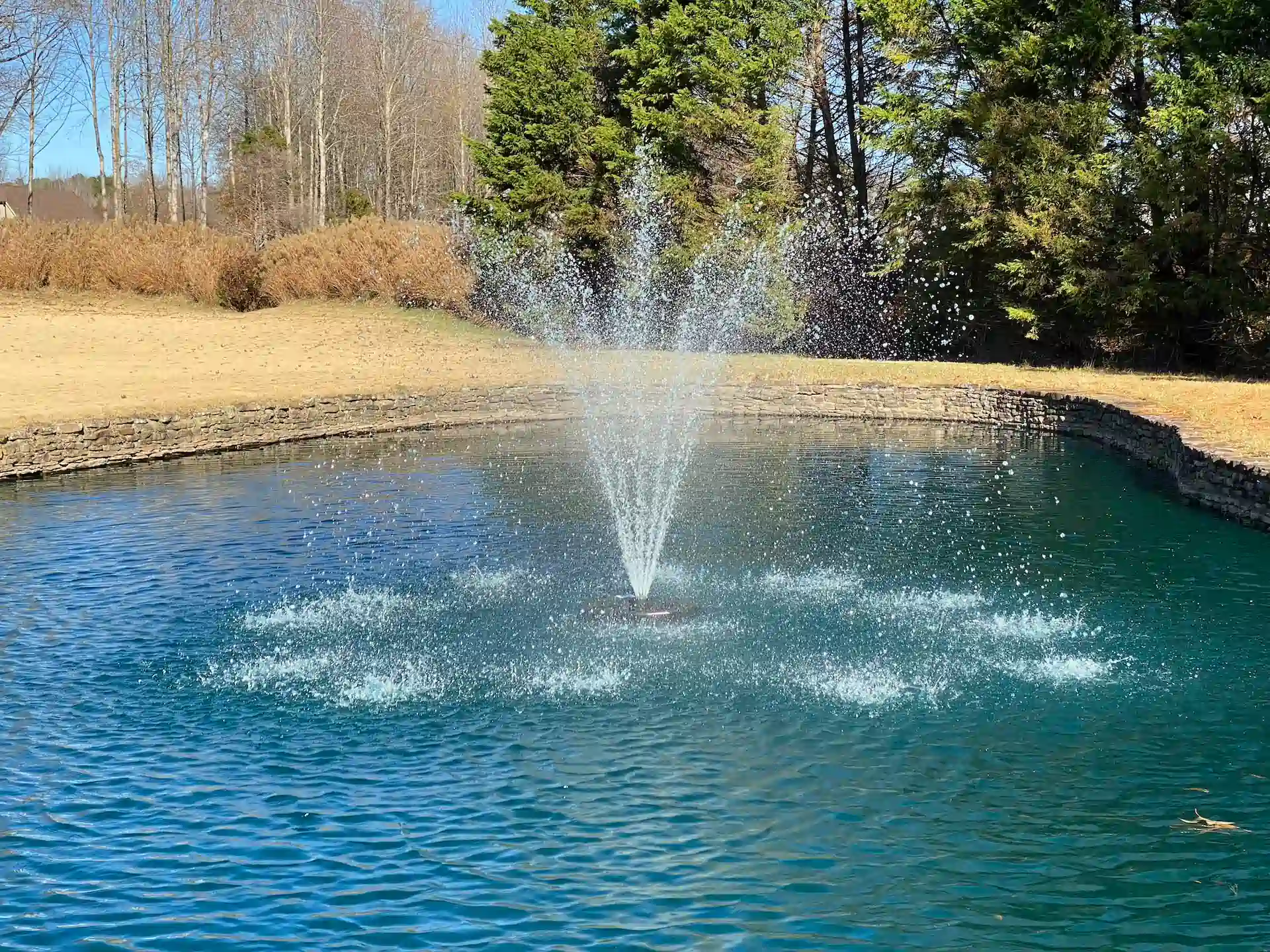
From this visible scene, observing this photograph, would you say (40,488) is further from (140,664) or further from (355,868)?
(355,868)

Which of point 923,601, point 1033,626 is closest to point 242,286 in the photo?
point 923,601

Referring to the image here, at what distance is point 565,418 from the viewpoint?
84.9 ft

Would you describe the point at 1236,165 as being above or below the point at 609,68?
below

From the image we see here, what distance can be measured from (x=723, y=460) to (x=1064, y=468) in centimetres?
520

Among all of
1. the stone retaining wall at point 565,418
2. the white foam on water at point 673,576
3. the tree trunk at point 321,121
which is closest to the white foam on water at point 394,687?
the white foam on water at point 673,576

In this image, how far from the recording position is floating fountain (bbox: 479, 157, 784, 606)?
23422 millimetres

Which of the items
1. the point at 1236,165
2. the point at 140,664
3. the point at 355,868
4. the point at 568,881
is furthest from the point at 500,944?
the point at 1236,165

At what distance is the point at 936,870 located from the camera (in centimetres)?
673

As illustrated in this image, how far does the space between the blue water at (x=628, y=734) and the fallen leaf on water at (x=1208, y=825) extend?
0.23ft

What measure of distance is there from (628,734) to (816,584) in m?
4.45

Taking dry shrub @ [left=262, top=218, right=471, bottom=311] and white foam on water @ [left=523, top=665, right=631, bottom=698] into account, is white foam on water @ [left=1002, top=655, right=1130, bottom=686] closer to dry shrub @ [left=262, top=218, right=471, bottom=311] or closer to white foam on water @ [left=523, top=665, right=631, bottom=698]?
white foam on water @ [left=523, top=665, right=631, bottom=698]

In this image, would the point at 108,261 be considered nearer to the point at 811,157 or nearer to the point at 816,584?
the point at 811,157

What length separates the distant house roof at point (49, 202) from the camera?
89875 mm

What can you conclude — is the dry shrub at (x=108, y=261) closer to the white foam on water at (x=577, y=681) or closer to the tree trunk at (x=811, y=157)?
the tree trunk at (x=811, y=157)
